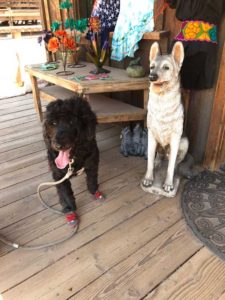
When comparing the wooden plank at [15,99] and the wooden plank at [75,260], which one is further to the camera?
the wooden plank at [15,99]

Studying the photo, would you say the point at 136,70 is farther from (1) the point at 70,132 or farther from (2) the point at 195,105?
(1) the point at 70,132

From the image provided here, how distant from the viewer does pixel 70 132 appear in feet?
4.37

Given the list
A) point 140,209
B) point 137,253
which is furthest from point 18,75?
point 137,253

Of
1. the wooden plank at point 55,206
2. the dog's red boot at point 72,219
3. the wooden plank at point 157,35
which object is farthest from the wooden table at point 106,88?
Answer: the dog's red boot at point 72,219

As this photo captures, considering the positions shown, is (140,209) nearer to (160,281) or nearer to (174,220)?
(174,220)

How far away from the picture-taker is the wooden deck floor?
49.3 inches

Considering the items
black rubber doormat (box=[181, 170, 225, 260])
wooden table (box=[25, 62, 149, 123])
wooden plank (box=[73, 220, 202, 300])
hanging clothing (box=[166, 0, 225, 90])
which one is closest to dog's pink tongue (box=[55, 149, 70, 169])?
wooden plank (box=[73, 220, 202, 300])

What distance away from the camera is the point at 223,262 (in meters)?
1.36

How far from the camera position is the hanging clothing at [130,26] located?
7.03 ft

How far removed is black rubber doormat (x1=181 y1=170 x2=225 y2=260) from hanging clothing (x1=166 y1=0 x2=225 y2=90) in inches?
28.2

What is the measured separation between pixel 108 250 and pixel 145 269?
0.75ft

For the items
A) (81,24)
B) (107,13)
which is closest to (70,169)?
(81,24)

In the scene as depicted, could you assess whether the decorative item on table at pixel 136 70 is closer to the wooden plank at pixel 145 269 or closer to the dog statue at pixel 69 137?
the dog statue at pixel 69 137

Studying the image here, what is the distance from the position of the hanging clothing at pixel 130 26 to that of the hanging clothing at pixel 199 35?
389 millimetres
